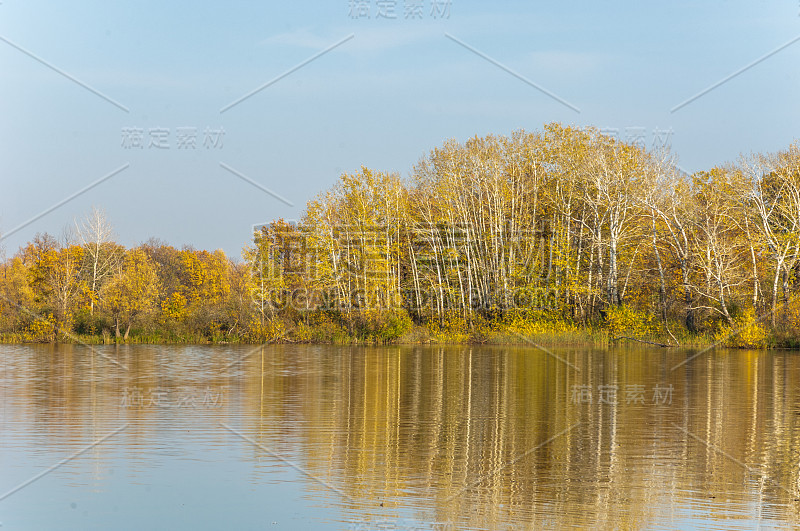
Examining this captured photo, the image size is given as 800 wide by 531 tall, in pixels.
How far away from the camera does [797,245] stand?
41.3 metres

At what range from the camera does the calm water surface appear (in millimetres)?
9977

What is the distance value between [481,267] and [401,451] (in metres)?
35.0

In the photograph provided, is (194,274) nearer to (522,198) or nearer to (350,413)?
(522,198)

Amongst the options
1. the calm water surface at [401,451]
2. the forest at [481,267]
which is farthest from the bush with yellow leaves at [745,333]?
the calm water surface at [401,451]

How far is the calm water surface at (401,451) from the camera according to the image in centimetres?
998

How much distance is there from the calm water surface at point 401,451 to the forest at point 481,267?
740 inches

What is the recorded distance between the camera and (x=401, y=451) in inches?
539

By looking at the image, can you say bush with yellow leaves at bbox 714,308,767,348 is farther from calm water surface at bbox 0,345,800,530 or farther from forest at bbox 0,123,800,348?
calm water surface at bbox 0,345,800,530

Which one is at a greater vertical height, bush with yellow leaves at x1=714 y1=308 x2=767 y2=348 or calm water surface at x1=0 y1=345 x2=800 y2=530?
bush with yellow leaves at x1=714 y1=308 x2=767 y2=348

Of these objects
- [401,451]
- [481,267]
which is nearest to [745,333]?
[481,267]

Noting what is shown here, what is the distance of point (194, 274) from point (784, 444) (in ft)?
158

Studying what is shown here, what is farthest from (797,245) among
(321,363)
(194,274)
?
(194,274)

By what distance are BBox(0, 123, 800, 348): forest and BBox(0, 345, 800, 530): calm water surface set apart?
18.8 metres

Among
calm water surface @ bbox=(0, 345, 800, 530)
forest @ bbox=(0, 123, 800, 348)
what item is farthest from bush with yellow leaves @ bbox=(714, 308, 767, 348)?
calm water surface @ bbox=(0, 345, 800, 530)
